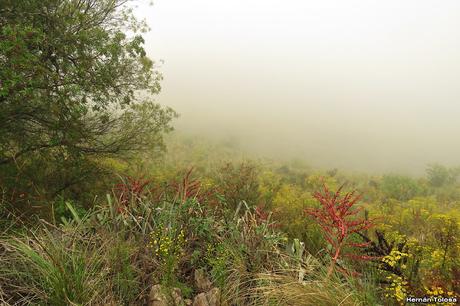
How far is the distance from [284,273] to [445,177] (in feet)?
77.9

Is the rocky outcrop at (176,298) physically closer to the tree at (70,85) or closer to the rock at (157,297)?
the rock at (157,297)

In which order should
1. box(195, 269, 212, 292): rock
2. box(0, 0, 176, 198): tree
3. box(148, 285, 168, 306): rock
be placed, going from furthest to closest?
box(0, 0, 176, 198): tree < box(195, 269, 212, 292): rock < box(148, 285, 168, 306): rock

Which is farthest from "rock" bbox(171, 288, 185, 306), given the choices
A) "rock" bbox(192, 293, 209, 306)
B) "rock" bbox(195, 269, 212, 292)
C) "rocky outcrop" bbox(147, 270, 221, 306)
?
"rock" bbox(195, 269, 212, 292)

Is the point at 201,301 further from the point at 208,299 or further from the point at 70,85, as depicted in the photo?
the point at 70,85

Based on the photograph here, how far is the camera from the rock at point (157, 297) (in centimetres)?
296

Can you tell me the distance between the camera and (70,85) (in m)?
6.26

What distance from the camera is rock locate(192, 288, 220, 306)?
120 inches

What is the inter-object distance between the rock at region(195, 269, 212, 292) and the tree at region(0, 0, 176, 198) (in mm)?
4241

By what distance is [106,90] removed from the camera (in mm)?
7754

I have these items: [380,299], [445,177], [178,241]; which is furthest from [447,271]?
[445,177]

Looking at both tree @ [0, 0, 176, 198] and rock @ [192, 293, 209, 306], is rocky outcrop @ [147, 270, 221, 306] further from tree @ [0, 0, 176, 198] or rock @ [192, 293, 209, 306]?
tree @ [0, 0, 176, 198]

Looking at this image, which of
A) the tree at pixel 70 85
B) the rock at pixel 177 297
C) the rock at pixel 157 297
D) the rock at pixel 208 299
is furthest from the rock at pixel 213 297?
the tree at pixel 70 85

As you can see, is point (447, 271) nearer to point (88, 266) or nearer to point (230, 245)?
point (230, 245)

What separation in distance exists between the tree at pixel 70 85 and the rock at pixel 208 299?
461 cm
